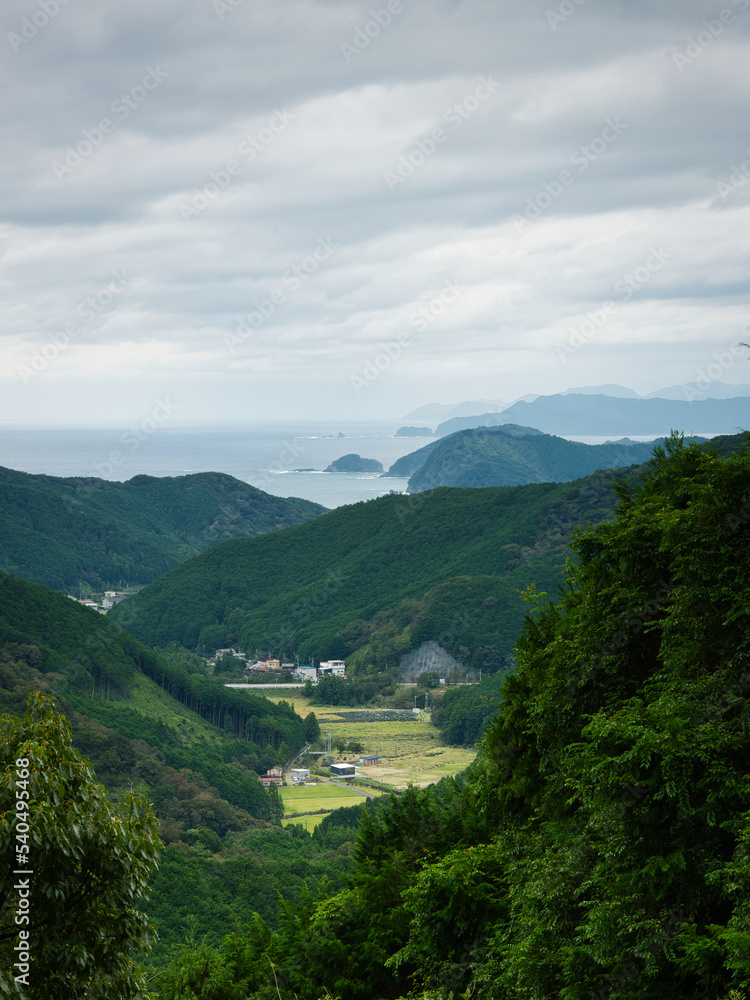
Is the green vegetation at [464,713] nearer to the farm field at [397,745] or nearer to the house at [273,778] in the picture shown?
the farm field at [397,745]

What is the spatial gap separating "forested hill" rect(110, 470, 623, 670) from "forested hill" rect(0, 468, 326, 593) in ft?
68.8

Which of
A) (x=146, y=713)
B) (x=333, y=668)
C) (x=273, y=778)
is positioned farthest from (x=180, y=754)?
(x=333, y=668)

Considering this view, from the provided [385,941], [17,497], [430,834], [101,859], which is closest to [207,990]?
[385,941]

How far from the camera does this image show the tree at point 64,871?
6.00 metres

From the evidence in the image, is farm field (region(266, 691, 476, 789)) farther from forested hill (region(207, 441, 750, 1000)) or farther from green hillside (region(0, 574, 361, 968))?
forested hill (region(207, 441, 750, 1000))

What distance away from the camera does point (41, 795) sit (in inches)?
240

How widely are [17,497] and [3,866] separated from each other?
13562cm

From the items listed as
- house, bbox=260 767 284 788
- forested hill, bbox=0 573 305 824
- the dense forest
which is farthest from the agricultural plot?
the dense forest

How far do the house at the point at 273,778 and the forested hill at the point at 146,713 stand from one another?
0.76 meters

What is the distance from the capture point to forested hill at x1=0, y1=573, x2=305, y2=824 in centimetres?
4409

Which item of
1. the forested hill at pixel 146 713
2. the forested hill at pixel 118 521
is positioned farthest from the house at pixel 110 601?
the forested hill at pixel 146 713

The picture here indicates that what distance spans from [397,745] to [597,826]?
5868 centimetres

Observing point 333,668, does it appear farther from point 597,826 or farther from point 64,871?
point 64,871

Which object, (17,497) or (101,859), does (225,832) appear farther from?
(17,497)
